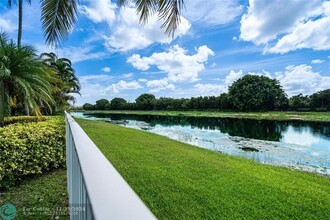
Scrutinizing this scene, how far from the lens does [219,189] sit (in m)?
4.79

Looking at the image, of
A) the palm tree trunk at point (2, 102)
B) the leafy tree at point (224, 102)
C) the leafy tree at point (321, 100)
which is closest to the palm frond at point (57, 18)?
the palm tree trunk at point (2, 102)

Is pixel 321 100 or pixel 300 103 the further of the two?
pixel 300 103

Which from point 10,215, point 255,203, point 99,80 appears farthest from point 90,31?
point 99,80

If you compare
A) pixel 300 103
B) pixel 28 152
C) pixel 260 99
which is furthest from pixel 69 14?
pixel 300 103

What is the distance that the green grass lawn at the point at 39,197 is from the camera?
344 cm

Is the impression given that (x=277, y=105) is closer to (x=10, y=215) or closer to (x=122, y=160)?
(x=122, y=160)

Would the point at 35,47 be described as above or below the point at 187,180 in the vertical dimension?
above

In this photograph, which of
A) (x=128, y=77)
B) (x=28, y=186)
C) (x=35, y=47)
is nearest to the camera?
(x=28, y=186)

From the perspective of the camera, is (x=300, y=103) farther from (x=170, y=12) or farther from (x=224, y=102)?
(x=170, y=12)

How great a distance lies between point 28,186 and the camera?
14.8 ft

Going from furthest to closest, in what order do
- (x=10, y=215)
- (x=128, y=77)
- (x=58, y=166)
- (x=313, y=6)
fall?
(x=128, y=77), (x=313, y=6), (x=58, y=166), (x=10, y=215)

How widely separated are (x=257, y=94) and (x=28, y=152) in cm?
5027

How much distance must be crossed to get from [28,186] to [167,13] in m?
4.41

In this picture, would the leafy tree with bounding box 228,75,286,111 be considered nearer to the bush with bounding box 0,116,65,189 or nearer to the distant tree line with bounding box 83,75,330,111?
the distant tree line with bounding box 83,75,330,111
